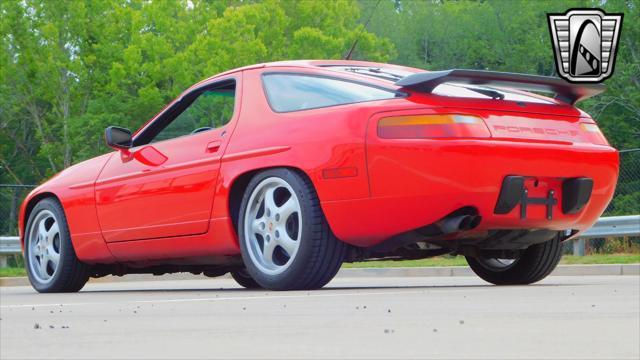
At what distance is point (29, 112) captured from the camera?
162 ft

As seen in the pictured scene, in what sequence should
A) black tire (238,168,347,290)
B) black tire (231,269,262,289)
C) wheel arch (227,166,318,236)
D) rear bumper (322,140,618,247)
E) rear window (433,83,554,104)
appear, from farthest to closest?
black tire (231,269,262,289) → wheel arch (227,166,318,236) → rear window (433,83,554,104) → black tire (238,168,347,290) → rear bumper (322,140,618,247)

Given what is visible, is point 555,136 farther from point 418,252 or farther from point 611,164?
point 418,252

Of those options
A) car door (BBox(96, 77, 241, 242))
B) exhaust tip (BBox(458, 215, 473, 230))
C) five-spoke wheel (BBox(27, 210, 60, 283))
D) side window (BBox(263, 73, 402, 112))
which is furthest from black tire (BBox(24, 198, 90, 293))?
exhaust tip (BBox(458, 215, 473, 230))

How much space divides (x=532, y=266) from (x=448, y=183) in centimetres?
175

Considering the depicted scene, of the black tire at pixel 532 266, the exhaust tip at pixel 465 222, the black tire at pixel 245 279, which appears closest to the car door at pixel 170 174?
the black tire at pixel 245 279

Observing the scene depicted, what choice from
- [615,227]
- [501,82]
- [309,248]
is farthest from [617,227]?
[309,248]

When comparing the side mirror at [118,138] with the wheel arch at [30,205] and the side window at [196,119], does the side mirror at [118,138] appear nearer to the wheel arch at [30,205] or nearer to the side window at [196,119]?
the side window at [196,119]

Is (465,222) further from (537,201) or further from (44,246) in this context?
(44,246)

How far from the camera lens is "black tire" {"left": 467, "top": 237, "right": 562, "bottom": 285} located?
26.5 feet

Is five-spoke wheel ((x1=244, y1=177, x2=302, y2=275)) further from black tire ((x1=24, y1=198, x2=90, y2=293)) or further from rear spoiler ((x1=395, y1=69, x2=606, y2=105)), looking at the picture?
black tire ((x1=24, y1=198, x2=90, y2=293))

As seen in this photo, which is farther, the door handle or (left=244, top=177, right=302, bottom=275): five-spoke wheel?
the door handle

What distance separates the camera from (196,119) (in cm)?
866

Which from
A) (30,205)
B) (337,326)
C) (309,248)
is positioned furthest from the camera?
(30,205)

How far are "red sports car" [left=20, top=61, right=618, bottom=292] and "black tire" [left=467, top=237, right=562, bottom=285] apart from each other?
0.04ft
